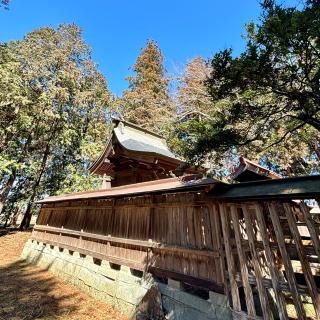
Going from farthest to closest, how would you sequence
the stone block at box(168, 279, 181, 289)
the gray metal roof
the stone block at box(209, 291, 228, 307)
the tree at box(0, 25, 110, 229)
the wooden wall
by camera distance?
the tree at box(0, 25, 110, 229) → the gray metal roof → the stone block at box(168, 279, 181, 289) → the wooden wall → the stone block at box(209, 291, 228, 307)

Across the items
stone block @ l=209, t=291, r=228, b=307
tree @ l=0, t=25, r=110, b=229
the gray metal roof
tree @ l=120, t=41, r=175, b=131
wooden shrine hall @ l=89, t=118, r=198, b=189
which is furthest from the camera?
tree @ l=120, t=41, r=175, b=131

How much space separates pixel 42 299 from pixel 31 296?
0.62m

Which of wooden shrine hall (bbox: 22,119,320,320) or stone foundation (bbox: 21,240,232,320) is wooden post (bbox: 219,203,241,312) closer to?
wooden shrine hall (bbox: 22,119,320,320)

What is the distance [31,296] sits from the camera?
8.77 meters

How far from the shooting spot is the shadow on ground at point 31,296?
7.38 metres

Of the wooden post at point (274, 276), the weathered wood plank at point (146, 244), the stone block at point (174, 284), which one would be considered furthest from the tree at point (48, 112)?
the wooden post at point (274, 276)

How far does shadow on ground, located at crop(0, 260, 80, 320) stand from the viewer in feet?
24.2

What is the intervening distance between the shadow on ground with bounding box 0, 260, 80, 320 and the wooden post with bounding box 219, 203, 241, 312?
212 inches

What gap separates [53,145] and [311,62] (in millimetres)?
22698

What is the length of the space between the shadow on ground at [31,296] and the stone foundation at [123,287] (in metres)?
0.67

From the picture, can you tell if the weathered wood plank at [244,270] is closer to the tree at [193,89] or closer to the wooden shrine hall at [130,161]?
the wooden shrine hall at [130,161]

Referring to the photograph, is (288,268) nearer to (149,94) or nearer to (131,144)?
(131,144)

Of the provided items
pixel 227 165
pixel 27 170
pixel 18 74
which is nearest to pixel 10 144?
pixel 27 170

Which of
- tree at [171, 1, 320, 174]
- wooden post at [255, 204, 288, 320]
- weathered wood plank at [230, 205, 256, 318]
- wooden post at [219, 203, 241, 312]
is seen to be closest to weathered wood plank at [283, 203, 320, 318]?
wooden post at [255, 204, 288, 320]
